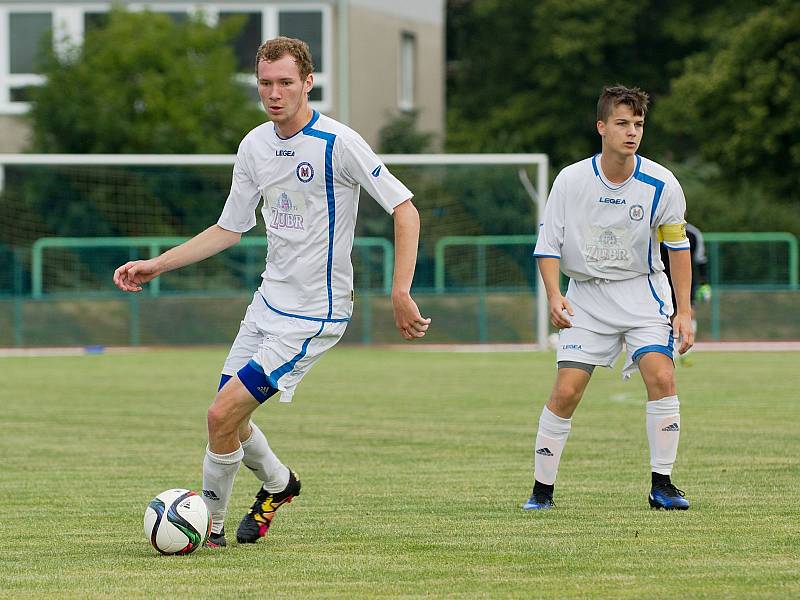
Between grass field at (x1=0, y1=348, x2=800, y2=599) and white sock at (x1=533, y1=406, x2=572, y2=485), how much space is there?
243 millimetres

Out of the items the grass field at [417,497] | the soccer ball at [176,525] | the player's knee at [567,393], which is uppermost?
the player's knee at [567,393]

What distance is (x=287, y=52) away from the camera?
636 centimetres

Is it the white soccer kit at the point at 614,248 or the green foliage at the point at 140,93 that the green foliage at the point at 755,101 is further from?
the white soccer kit at the point at 614,248

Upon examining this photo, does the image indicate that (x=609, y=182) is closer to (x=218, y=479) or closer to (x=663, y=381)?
(x=663, y=381)

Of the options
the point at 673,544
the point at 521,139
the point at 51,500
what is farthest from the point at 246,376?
the point at 521,139

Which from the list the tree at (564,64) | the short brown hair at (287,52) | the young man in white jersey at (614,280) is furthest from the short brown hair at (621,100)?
the tree at (564,64)

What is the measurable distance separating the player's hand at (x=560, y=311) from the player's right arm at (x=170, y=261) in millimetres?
1794

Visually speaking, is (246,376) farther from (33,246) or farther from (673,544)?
(33,246)

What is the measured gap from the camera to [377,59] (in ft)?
119

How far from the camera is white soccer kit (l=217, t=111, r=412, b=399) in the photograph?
21.4 feet

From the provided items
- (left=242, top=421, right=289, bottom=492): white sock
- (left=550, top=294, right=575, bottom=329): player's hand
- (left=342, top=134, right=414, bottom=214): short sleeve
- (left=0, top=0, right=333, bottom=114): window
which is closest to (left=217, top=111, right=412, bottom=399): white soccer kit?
(left=342, top=134, right=414, bottom=214): short sleeve

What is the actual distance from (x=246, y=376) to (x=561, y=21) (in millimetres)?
38341

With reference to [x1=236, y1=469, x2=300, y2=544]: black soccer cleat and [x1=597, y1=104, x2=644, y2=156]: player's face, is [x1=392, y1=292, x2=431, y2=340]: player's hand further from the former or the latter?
[x1=597, y1=104, x2=644, y2=156]: player's face

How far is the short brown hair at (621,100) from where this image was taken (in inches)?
305
